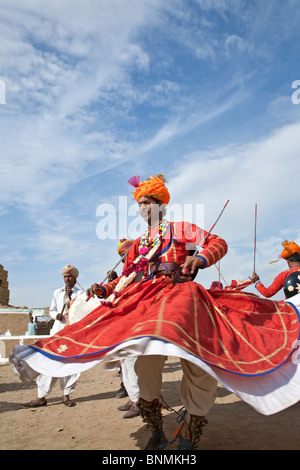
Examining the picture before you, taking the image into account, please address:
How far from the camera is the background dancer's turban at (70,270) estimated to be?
704 cm

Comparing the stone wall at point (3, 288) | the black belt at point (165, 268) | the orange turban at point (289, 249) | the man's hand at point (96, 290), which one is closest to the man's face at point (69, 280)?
the man's hand at point (96, 290)

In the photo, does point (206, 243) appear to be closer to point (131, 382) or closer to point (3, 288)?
point (131, 382)

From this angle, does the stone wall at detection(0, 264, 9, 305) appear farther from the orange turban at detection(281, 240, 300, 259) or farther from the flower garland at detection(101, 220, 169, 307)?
the flower garland at detection(101, 220, 169, 307)

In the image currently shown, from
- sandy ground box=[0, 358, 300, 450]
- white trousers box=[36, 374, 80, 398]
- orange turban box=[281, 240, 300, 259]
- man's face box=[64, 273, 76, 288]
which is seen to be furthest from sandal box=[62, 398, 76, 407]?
orange turban box=[281, 240, 300, 259]

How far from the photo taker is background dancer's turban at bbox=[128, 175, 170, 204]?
4039 mm

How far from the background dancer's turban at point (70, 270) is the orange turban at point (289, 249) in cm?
381

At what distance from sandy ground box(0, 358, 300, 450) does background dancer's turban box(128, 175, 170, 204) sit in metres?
2.01

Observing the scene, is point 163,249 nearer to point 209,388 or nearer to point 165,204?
point 165,204

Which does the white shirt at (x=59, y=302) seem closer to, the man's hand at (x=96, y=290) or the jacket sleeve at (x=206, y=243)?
the man's hand at (x=96, y=290)

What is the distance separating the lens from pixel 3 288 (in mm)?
25312

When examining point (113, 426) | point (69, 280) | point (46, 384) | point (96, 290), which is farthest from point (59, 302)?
point (96, 290)

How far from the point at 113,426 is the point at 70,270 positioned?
3.20 meters

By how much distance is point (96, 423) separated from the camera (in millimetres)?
4750
